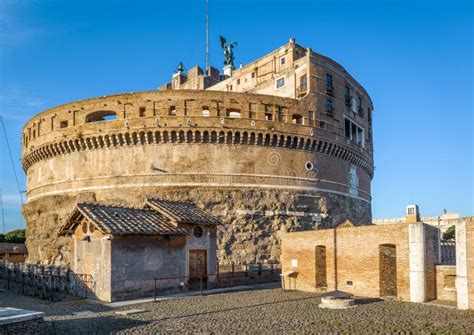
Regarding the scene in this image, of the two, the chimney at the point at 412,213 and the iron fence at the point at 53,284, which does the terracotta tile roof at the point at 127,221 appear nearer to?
the iron fence at the point at 53,284

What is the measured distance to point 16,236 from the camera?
77375 mm

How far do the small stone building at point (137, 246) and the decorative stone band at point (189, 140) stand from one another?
13.7 metres

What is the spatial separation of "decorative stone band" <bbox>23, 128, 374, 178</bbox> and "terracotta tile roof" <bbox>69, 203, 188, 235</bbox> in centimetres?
1493

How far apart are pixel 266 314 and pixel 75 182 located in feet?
95.3

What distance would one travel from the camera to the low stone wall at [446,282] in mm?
18156

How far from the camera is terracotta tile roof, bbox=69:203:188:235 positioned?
1922 cm

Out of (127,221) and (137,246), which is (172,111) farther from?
(137,246)

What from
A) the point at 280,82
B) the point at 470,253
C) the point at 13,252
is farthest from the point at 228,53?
the point at 470,253

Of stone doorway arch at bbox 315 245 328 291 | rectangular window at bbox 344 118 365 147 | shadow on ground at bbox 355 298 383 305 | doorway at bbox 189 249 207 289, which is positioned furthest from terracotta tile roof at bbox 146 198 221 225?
rectangular window at bbox 344 118 365 147

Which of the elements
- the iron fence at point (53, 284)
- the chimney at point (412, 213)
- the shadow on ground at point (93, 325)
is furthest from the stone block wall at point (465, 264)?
the iron fence at point (53, 284)

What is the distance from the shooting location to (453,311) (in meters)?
15.7

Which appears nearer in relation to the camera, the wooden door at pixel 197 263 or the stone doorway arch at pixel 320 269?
the wooden door at pixel 197 263

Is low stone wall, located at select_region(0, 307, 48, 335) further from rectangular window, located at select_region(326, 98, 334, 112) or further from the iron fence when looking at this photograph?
rectangular window, located at select_region(326, 98, 334, 112)

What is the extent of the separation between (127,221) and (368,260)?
1105cm
